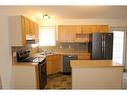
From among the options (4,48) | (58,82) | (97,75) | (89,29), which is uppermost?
(89,29)

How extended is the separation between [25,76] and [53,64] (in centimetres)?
229

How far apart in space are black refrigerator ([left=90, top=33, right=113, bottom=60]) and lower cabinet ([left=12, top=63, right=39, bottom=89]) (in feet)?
8.52

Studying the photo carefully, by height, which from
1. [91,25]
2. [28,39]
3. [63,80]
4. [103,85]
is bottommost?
[63,80]

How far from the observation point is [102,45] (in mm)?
5605

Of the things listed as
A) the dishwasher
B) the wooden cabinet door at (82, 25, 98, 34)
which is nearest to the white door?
the wooden cabinet door at (82, 25, 98, 34)

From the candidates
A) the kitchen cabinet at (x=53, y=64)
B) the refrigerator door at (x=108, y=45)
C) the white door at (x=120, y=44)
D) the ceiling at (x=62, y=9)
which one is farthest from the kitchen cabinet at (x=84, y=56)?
the ceiling at (x=62, y=9)

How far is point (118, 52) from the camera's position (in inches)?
258

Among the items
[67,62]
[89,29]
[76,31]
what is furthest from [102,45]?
[67,62]

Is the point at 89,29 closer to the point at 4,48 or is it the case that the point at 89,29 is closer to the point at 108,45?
the point at 108,45

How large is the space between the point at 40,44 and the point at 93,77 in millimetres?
3572
